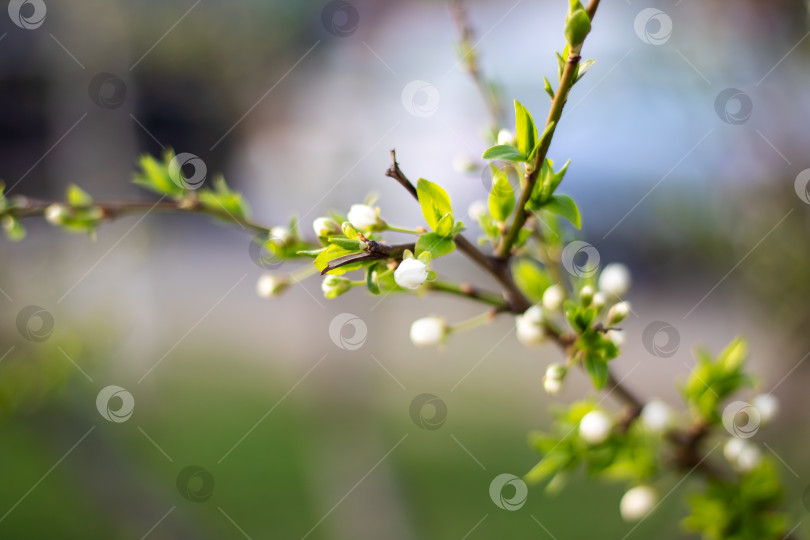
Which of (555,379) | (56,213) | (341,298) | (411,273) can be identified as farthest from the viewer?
(341,298)

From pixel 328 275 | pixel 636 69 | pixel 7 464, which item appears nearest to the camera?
pixel 328 275

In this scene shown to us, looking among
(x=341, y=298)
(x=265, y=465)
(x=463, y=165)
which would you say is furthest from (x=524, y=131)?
(x=265, y=465)

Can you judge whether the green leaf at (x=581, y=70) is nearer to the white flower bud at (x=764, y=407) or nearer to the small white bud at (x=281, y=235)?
the small white bud at (x=281, y=235)

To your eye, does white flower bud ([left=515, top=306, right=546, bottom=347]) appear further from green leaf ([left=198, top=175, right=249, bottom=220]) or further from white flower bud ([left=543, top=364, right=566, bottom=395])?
green leaf ([left=198, top=175, right=249, bottom=220])

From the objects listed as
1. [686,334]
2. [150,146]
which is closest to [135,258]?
[686,334]

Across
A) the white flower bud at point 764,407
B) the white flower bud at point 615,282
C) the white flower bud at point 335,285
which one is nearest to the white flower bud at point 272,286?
the white flower bud at point 335,285

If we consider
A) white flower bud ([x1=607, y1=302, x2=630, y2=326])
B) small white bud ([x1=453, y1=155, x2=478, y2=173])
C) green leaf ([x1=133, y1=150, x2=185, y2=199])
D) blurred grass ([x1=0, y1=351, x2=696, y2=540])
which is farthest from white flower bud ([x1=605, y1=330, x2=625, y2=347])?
blurred grass ([x1=0, y1=351, x2=696, y2=540])

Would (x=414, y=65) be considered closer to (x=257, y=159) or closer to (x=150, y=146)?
(x=257, y=159)

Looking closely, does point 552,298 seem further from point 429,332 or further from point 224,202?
point 224,202
